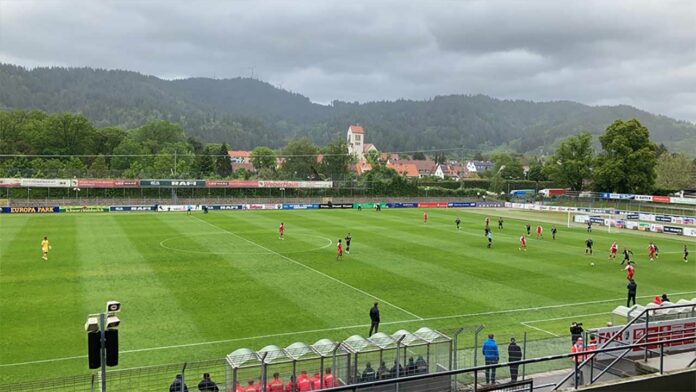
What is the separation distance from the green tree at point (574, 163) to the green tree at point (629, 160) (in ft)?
38.1

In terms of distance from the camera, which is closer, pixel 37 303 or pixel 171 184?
pixel 37 303

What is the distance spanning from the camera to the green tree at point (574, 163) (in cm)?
10169

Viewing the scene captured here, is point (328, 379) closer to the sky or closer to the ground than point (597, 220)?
closer to the sky

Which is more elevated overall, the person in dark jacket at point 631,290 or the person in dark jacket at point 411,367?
the person in dark jacket at point 411,367

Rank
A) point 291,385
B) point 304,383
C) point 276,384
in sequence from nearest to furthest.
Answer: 1. point 276,384
2. point 291,385
3. point 304,383

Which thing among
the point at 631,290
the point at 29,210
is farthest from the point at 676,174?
the point at 29,210

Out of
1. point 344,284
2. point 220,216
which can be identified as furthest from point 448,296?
point 220,216

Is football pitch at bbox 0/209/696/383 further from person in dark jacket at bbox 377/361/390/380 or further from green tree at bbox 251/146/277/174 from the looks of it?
green tree at bbox 251/146/277/174

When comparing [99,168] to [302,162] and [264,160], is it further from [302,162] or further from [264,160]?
[264,160]

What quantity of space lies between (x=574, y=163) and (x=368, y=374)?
99.2 meters

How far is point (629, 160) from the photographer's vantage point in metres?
87.2

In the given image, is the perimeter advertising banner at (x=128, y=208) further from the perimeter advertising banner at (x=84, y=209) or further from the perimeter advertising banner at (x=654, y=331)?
the perimeter advertising banner at (x=654, y=331)

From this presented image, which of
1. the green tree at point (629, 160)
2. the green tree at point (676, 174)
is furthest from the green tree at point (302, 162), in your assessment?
the green tree at point (676, 174)

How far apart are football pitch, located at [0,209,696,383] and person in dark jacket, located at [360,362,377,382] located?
24.8 feet
